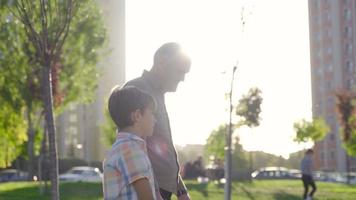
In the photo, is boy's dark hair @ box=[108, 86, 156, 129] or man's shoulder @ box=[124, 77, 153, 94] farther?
man's shoulder @ box=[124, 77, 153, 94]

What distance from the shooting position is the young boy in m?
4.36

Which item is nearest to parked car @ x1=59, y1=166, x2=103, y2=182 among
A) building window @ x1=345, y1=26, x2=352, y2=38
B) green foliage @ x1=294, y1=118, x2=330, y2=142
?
green foliage @ x1=294, y1=118, x2=330, y2=142

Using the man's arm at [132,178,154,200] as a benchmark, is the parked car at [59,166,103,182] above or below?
below

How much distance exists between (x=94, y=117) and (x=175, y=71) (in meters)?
117

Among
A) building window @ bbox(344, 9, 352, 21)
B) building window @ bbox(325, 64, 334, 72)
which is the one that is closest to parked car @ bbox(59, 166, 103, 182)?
building window @ bbox(344, 9, 352, 21)

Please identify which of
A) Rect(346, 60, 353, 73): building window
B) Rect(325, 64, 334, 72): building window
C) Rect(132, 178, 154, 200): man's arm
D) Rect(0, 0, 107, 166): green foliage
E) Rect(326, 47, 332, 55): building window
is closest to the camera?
Rect(132, 178, 154, 200): man's arm

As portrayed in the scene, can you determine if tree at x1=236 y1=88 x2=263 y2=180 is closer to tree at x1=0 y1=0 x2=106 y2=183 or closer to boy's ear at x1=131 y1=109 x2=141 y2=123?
tree at x1=0 y1=0 x2=106 y2=183

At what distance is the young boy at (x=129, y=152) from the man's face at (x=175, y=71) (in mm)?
1204

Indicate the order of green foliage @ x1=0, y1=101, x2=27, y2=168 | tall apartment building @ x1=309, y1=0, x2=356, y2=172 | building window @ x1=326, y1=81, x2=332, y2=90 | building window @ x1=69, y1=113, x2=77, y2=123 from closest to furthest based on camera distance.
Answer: green foliage @ x1=0, y1=101, x2=27, y2=168 < tall apartment building @ x1=309, y1=0, x2=356, y2=172 < building window @ x1=326, y1=81, x2=332, y2=90 < building window @ x1=69, y1=113, x2=77, y2=123

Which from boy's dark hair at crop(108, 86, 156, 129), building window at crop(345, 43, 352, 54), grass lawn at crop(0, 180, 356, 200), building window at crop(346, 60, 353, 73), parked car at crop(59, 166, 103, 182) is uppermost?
building window at crop(345, 43, 352, 54)

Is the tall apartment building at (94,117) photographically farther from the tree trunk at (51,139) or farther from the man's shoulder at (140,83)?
the man's shoulder at (140,83)

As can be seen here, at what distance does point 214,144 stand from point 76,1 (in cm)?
6573

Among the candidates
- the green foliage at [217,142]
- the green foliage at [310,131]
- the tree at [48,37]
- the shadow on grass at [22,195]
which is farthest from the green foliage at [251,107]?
the tree at [48,37]

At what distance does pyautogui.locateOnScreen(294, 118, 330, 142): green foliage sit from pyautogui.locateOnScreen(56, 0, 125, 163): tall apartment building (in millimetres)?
52022
